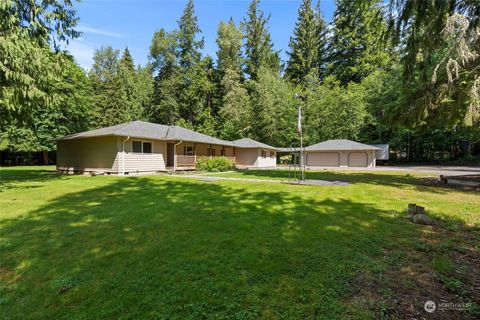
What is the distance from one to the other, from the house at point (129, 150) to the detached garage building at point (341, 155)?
14.4 metres

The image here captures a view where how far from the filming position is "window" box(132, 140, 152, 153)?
54.8ft

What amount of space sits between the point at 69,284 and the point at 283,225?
3560mm

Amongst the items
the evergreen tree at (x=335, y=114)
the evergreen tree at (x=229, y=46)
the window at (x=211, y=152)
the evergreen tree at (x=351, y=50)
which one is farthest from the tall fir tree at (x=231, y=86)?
the evergreen tree at (x=351, y=50)

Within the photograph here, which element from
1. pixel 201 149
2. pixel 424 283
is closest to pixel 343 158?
pixel 201 149

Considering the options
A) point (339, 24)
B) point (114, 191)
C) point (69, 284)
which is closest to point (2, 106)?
point (114, 191)

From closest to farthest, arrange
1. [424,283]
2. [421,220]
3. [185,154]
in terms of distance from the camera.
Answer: [424,283] → [421,220] → [185,154]

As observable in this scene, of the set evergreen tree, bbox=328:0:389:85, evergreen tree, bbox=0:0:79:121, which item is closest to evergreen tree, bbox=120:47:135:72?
evergreen tree, bbox=328:0:389:85

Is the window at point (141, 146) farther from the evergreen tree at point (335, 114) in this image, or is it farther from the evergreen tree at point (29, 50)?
the evergreen tree at point (335, 114)

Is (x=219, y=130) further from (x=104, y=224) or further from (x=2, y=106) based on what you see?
(x=104, y=224)

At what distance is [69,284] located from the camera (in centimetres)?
294

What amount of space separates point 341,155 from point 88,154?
25.7m

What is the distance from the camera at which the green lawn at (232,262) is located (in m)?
2.52

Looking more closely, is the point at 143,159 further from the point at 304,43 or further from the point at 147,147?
the point at 304,43

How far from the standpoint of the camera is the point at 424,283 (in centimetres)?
295
